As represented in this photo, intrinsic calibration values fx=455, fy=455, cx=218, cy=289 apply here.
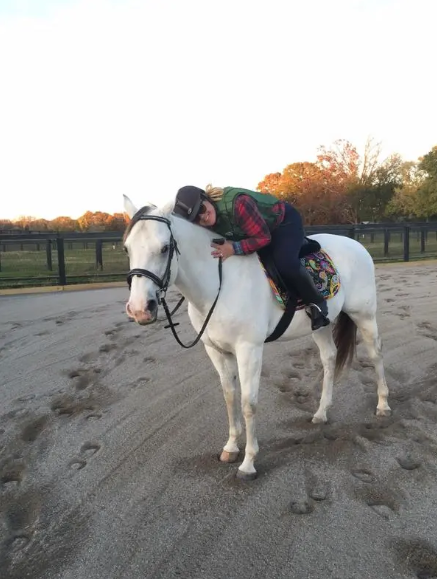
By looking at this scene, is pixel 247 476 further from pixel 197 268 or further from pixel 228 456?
pixel 197 268

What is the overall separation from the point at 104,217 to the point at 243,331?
5449 cm

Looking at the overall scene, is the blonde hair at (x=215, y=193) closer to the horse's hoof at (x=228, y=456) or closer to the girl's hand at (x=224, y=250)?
the girl's hand at (x=224, y=250)

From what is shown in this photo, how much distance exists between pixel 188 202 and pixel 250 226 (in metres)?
0.46

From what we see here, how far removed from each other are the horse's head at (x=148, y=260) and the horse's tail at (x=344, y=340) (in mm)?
2353

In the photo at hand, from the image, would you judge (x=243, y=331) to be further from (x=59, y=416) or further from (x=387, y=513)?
(x=59, y=416)

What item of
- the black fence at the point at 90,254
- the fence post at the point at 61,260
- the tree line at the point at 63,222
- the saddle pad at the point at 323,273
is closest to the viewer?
the saddle pad at the point at 323,273

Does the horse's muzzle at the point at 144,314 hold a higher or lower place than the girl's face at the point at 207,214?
lower

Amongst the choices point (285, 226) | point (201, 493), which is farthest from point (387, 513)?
point (285, 226)

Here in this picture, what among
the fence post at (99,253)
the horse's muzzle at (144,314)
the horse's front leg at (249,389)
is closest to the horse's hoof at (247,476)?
the horse's front leg at (249,389)

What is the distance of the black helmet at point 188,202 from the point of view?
3041 mm

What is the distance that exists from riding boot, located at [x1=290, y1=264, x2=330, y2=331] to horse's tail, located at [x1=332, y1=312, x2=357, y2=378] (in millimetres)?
882

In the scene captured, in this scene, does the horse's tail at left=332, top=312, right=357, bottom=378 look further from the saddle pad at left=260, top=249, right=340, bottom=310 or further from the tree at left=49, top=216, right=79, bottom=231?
the tree at left=49, top=216, right=79, bottom=231

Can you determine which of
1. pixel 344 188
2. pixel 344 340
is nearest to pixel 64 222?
pixel 344 188

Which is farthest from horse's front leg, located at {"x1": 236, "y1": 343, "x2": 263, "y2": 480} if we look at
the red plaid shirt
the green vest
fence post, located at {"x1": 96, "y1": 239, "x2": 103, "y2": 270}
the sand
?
fence post, located at {"x1": 96, "y1": 239, "x2": 103, "y2": 270}
